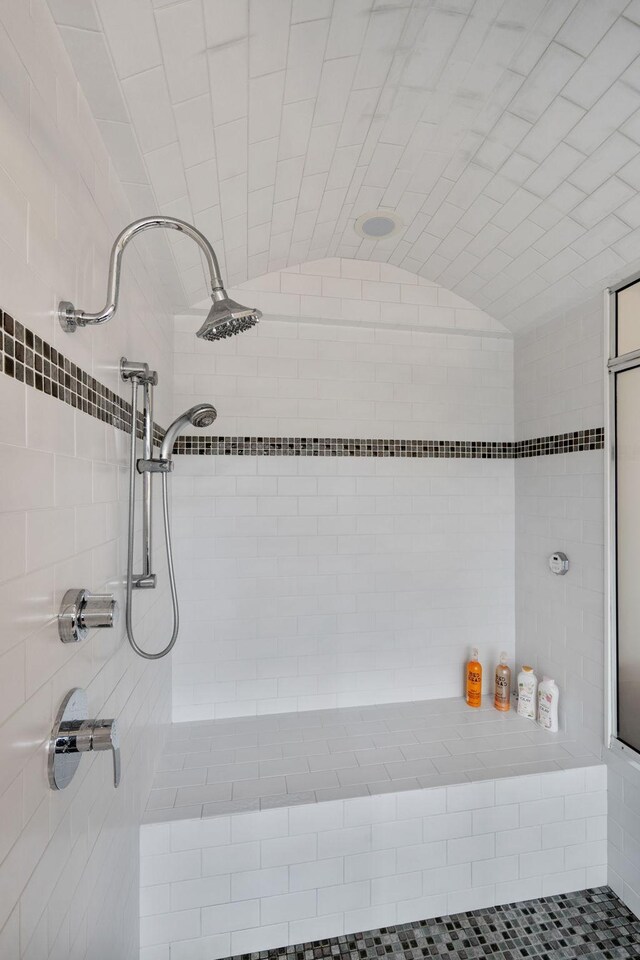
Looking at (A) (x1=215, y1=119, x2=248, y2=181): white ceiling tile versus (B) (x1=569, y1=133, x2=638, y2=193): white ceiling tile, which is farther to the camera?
(B) (x1=569, y1=133, x2=638, y2=193): white ceiling tile

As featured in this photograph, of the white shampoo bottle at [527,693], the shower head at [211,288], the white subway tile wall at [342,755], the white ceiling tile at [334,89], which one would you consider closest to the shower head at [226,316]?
the shower head at [211,288]

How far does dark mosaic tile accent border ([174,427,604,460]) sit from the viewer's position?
7.73 ft

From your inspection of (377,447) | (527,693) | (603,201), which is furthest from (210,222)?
(527,693)

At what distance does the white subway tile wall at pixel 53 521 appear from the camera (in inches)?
29.9

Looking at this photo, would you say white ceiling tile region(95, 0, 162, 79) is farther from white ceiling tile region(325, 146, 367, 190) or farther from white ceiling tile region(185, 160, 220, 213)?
white ceiling tile region(325, 146, 367, 190)

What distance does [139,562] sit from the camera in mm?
1771

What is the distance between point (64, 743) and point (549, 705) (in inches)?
86.6

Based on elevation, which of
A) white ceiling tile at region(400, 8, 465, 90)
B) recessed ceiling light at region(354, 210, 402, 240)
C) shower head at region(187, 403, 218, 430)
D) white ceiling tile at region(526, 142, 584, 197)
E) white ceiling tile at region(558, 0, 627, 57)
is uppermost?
recessed ceiling light at region(354, 210, 402, 240)

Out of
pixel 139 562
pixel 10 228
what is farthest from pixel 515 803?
pixel 10 228

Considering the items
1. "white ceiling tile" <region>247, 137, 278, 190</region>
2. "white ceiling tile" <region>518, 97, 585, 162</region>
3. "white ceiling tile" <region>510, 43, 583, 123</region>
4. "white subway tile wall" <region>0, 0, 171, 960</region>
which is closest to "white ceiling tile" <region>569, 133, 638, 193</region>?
"white ceiling tile" <region>518, 97, 585, 162</region>

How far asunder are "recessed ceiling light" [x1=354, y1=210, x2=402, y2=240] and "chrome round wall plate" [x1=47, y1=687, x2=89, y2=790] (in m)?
2.10

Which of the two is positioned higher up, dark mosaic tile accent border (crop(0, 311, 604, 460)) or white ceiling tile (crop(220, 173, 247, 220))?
white ceiling tile (crop(220, 173, 247, 220))

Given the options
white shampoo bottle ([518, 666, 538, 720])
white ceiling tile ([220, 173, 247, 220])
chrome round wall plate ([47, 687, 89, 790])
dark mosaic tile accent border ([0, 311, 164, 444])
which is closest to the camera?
dark mosaic tile accent border ([0, 311, 164, 444])

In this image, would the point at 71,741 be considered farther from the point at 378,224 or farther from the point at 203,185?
the point at 378,224
